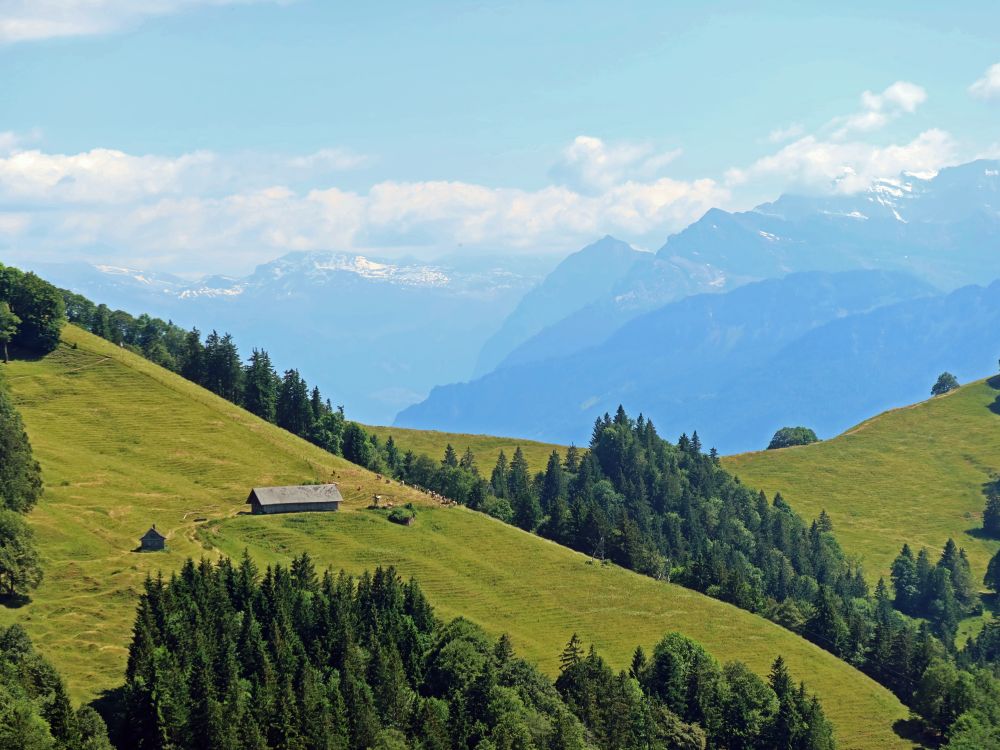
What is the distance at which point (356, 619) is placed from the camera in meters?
116

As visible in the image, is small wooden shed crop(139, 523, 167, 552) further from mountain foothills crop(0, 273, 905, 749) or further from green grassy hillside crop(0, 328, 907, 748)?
Answer: mountain foothills crop(0, 273, 905, 749)

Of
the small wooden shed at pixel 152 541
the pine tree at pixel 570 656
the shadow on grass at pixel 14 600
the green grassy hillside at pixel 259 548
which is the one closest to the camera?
the shadow on grass at pixel 14 600

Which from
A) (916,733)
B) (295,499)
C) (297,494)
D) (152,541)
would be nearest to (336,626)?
(152,541)

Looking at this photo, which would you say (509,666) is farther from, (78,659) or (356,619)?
(78,659)

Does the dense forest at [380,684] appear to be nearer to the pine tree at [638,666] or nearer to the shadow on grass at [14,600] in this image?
the pine tree at [638,666]

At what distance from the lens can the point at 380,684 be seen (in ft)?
349

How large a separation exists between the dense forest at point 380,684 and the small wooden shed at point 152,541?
6150 mm

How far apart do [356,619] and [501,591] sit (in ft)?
104

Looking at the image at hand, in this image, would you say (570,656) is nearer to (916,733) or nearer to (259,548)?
Answer: (259,548)

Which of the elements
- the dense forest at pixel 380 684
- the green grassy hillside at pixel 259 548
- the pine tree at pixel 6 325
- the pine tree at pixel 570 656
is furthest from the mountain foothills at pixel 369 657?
the pine tree at pixel 6 325

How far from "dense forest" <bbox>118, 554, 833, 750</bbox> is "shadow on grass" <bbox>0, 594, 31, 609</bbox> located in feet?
38.5

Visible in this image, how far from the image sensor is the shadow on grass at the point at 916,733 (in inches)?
5281

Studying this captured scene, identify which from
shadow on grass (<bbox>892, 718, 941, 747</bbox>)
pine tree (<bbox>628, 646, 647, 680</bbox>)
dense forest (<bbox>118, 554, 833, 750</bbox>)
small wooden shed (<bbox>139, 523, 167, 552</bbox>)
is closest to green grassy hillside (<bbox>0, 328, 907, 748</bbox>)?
shadow on grass (<bbox>892, 718, 941, 747</bbox>)

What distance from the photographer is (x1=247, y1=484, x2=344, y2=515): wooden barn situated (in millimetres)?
154000
